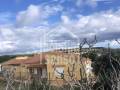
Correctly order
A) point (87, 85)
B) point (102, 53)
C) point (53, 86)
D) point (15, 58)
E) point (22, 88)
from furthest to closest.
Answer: point (15, 58), point (53, 86), point (22, 88), point (102, 53), point (87, 85)

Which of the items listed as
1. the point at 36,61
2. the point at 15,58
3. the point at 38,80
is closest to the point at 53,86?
the point at 38,80

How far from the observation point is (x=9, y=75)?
37.0ft

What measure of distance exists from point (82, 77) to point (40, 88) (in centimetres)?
821

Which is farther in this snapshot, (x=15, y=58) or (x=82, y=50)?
(x=15, y=58)

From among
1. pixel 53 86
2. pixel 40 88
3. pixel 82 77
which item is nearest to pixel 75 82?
pixel 82 77

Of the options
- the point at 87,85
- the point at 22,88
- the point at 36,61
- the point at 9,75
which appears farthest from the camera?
the point at 36,61

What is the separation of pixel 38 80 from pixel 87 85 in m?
8.80

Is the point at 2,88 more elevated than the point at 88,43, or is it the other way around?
the point at 88,43

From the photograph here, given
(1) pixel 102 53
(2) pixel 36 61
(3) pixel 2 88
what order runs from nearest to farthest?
(1) pixel 102 53
(3) pixel 2 88
(2) pixel 36 61

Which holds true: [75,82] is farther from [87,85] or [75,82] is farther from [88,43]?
[88,43]

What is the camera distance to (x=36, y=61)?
4841cm

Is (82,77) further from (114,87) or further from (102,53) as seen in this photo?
(102,53)

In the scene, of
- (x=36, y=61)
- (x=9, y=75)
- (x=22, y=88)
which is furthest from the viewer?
Result: (x=36, y=61)

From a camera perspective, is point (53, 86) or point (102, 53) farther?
point (53, 86)
